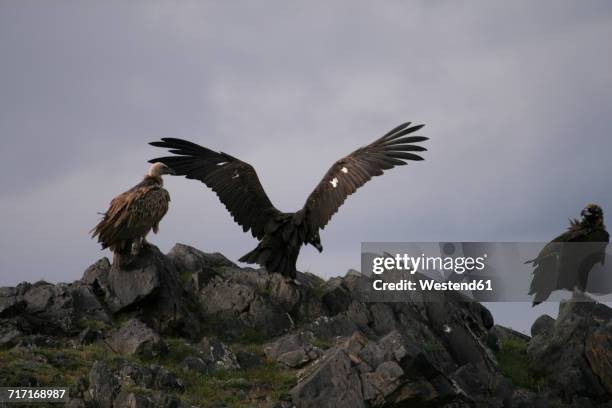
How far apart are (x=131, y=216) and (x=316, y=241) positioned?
4685 mm

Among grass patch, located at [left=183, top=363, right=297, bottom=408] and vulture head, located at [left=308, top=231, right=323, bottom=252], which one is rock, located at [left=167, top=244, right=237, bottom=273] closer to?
vulture head, located at [left=308, top=231, right=323, bottom=252]

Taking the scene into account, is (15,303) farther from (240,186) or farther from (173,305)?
(240,186)

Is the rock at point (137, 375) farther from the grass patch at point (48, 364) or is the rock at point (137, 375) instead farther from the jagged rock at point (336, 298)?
the jagged rock at point (336, 298)

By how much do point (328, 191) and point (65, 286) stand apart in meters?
6.30

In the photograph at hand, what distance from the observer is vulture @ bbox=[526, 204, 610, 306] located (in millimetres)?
23156

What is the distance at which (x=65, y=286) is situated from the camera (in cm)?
2083

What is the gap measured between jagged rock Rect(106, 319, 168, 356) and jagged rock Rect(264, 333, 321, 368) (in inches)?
88.3

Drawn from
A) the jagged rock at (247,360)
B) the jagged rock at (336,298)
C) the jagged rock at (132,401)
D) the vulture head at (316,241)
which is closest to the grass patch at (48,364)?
the jagged rock at (132,401)

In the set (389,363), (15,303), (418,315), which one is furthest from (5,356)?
(418,315)

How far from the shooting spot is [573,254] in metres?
23.2

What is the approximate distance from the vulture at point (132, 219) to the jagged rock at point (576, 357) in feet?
32.4

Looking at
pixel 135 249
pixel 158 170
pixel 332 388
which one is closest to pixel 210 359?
pixel 332 388

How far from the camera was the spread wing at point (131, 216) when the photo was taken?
19.6 metres

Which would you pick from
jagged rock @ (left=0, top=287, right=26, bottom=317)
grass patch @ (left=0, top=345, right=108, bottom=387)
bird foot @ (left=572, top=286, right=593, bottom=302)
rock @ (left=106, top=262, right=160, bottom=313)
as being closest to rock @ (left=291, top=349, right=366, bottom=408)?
grass patch @ (left=0, top=345, right=108, bottom=387)
